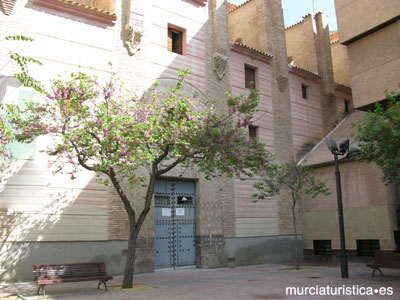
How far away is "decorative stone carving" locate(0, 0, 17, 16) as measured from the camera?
12.8 m

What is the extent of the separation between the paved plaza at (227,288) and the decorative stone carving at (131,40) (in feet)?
27.8

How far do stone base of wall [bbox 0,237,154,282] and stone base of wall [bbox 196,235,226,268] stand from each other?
226 cm

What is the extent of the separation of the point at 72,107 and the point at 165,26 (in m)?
8.09

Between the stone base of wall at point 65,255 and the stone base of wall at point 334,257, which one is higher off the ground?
the stone base of wall at point 65,255

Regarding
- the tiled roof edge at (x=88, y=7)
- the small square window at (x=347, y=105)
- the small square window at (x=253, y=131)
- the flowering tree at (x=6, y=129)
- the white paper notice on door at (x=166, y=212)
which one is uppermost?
the tiled roof edge at (x=88, y=7)

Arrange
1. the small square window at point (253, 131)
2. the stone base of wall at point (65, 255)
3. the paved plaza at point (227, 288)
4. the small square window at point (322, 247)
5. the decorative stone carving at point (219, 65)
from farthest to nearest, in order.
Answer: the small square window at point (253, 131), the small square window at point (322, 247), the decorative stone carving at point (219, 65), the stone base of wall at point (65, 255), the paved plaza at point (227, 288)

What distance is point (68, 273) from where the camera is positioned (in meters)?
9.83

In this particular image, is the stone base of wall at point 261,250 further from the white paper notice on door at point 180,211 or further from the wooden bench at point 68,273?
the wooden bench at point 68,273

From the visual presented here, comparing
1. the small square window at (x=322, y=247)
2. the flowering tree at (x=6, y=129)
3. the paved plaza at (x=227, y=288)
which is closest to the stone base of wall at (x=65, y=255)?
the paved plaza at (x=227, y=288)

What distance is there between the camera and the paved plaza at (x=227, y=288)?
880 centimetres

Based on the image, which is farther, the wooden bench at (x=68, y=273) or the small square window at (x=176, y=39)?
the small square window at (x=176, y=39)

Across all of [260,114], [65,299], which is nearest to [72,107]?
[65,299]

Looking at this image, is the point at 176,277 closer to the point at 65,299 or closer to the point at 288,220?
the point at 65,299

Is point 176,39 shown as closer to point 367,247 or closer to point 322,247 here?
point 322,247
